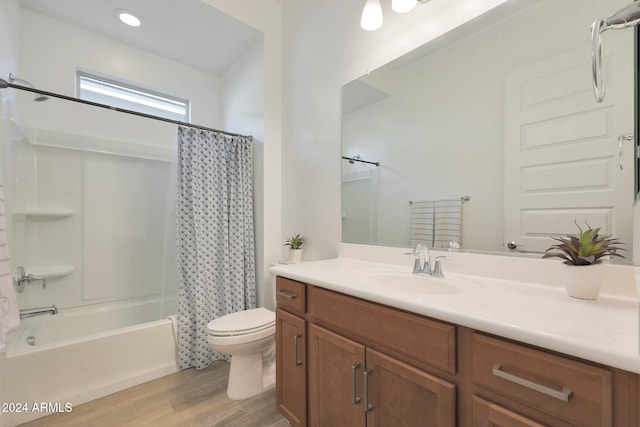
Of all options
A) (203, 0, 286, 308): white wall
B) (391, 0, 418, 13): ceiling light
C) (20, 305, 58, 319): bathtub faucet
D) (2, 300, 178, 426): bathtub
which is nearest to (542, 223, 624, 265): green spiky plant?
(391, 0, 418, 13): ceiling light

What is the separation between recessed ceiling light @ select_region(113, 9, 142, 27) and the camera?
2145mm

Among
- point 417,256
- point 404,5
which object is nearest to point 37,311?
point 417,256

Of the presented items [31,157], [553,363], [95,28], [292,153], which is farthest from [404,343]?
[95,28]

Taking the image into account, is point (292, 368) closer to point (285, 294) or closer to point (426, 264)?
point (285, 294)

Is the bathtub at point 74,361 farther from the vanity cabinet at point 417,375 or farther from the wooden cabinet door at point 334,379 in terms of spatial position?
the wooden cabinet door at point 334,379

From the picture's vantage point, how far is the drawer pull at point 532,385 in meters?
0.56

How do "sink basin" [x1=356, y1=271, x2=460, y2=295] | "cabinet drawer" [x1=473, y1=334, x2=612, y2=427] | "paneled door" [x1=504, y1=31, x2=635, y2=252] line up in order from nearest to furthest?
"cabinet drawer" [x1=473, y1=334, x2=612, y2=427] → "paneled door" [x1=504, y1=31, x2=635, y2=252] → "sink basin" [x1=356, y1=271, x2=460, y2=295]

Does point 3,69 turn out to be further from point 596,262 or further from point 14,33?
point 596,262

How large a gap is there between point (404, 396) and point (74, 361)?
1927mm

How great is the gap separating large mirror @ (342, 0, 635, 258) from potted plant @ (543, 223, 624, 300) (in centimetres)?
17

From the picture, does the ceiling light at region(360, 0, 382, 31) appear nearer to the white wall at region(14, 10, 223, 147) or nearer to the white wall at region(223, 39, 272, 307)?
the white wall at region(223, 39, 272, 307)

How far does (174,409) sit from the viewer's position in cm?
158

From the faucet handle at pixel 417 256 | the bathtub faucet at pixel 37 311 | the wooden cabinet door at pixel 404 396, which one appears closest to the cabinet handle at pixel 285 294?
the wooden cabinet door at pixel 404 396

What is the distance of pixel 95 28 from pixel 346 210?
2.67 metres
